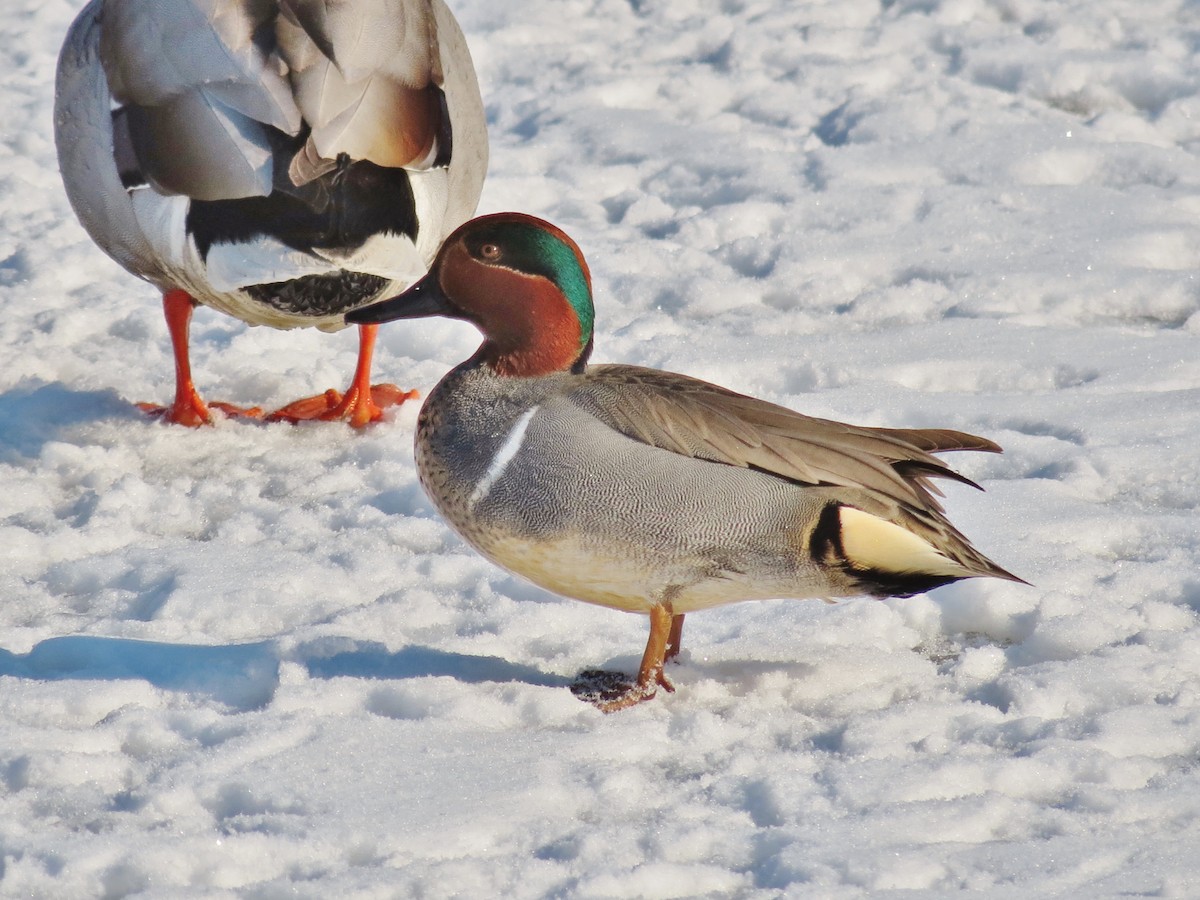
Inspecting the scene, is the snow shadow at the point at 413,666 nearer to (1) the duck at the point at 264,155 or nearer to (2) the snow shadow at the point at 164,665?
(2) the snow shadow at the point at 164,665

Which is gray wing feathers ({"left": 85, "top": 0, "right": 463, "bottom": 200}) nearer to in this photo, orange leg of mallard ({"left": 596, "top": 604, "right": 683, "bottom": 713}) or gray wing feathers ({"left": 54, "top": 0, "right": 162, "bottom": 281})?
gray wing feathers ({"left": 54, "top": 0, "right": 162, "bottom": 281})

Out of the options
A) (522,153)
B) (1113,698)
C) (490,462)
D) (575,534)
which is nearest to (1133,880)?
(1113,698)

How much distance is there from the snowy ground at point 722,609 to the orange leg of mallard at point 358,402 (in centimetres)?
8

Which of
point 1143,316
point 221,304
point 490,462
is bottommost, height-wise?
point 1143,316

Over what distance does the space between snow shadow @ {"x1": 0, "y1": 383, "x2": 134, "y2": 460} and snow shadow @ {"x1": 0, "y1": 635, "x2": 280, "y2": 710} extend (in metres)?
1.34

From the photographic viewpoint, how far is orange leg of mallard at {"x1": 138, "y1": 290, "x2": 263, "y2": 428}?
4973 mm

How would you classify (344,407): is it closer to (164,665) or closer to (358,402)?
(358,402)

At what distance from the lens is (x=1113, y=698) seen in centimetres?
327

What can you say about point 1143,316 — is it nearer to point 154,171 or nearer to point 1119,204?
point 1119,204

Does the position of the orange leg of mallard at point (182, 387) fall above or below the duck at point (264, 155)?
below

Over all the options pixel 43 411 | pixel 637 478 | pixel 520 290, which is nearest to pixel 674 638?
pixel 637 478

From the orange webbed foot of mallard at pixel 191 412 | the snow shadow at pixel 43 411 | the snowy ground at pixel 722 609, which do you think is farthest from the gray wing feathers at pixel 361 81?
the snow shadow at pixel 43 411

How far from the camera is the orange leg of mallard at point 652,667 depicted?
3.32 m

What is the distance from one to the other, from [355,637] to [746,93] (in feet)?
14.7
